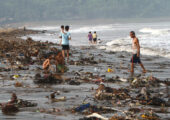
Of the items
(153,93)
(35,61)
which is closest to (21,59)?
(35,61)

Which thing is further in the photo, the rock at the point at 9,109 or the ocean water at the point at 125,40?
the ocean water at the point at 125,40

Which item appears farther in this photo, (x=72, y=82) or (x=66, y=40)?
(x=66, y=40)

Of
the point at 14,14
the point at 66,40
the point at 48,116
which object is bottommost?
the point at 48,116

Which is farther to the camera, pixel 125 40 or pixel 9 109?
pixel 125 40

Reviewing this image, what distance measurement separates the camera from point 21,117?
6.12m

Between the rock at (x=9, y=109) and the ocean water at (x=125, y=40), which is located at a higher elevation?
the ocean water at (x=125, y=40)

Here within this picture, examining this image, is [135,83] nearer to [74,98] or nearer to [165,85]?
[165,85]

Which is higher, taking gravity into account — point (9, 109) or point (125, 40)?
point (125, 40)

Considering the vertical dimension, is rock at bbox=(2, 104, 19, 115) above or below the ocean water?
below

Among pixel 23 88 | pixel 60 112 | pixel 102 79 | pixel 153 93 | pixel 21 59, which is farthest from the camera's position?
pixel 21 59

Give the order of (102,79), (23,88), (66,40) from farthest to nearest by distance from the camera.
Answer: (66,40) → (102,79) → (23,88)

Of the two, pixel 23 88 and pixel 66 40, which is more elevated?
pixel 66 40

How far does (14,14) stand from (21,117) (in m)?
193

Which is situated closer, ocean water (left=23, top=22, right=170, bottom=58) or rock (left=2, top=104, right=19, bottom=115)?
rock (left=2, top=104, right=19, bottom=115)
